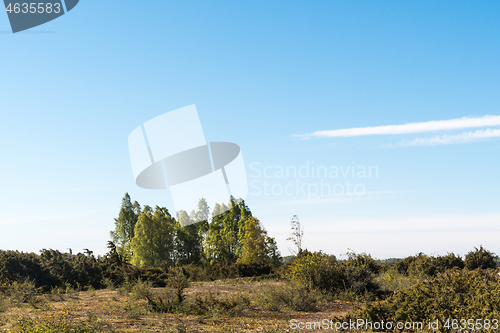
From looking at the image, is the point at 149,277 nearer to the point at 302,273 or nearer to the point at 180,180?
the point at 180,180

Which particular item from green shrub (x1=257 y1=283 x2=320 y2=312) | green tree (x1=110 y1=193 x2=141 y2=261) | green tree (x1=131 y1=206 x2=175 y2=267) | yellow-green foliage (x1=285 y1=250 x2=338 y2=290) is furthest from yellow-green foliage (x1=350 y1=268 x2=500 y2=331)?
green tree (x1=110 y1=193 x2=141 y2=261)

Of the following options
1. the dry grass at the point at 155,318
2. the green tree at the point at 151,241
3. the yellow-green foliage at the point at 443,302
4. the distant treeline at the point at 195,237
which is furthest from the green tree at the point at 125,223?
the yellow-green foliage at the point at 443,302

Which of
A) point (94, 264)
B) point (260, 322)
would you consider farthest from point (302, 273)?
point (94, 264)

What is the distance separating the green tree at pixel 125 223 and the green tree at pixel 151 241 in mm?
8015

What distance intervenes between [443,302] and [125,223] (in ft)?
168

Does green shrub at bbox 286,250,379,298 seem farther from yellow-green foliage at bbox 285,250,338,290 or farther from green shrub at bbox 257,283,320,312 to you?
green shrub at bbox 257,283,320,312

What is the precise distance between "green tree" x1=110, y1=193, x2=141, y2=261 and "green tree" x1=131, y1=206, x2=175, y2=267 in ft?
26.3

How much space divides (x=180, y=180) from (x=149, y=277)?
6.67 m

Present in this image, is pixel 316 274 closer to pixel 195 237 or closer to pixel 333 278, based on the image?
pixel 333 278

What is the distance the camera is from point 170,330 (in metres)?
9.32

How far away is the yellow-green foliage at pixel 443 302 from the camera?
880cm

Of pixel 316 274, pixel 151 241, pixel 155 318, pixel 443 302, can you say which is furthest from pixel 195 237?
pixel 443 302

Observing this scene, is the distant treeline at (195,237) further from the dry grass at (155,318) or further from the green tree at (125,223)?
the dry grass at (155,318)

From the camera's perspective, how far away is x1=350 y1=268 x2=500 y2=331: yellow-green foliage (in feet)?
28.9
